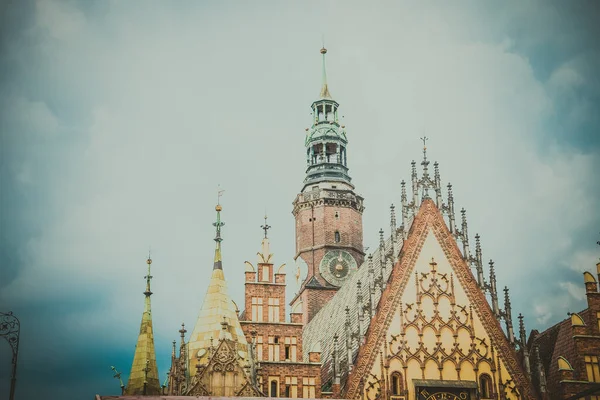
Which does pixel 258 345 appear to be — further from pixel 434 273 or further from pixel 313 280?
pixel 313 280

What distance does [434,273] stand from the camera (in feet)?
134

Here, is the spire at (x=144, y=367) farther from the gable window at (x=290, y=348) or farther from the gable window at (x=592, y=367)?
the gable window at (x=592, y=367)

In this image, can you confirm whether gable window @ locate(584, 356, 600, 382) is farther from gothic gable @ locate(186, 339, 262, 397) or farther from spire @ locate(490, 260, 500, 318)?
gothic gable @ locate(186, 339, 262, 397)

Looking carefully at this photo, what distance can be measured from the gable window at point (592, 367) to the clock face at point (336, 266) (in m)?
24.2

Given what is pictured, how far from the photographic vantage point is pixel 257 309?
129ft

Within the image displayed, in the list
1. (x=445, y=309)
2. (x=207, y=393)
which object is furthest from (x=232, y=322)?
(x=445, y=309)

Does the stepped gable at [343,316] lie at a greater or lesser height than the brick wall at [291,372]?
greater

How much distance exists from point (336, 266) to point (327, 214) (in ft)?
12.1

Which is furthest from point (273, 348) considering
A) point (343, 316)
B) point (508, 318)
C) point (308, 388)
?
point (508, 318)

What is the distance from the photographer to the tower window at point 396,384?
3825cm

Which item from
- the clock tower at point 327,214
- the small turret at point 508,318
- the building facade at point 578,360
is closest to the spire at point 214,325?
the small turret at point 508,318

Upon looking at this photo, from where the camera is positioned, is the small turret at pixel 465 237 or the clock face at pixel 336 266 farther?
the clock face at pixel 336 266

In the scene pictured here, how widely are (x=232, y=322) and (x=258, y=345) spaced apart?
150 cm

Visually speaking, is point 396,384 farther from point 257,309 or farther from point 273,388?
point 257,309
